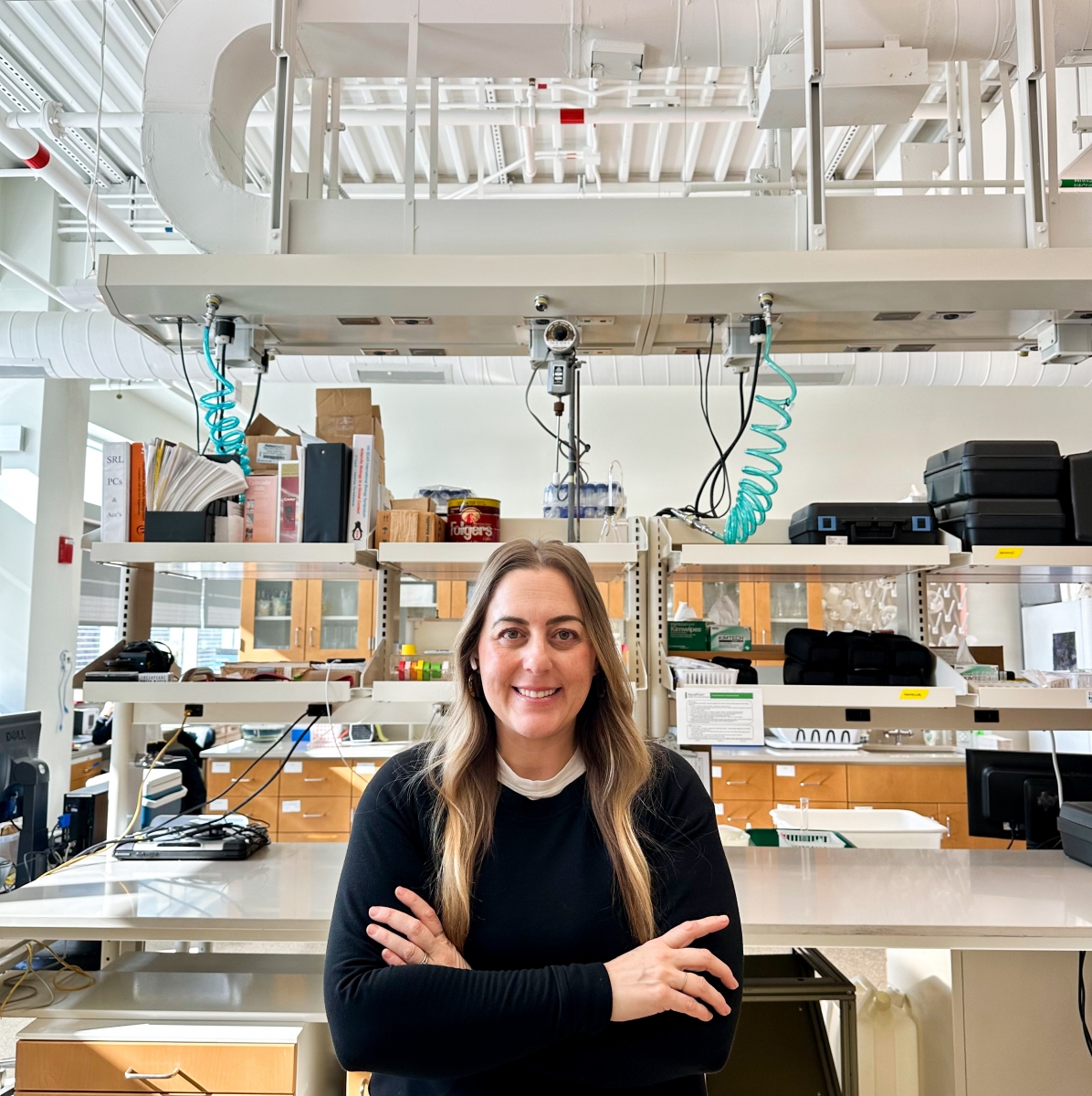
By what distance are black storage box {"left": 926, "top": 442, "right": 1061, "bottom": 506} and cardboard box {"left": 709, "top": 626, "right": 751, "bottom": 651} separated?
71 cm

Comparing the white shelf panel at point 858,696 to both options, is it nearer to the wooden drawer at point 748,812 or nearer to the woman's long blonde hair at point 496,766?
the woman's long blonde hair at point 496,766

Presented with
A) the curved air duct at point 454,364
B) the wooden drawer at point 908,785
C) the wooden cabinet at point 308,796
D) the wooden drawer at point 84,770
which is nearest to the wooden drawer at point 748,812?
the wooden drawer at point 908,785

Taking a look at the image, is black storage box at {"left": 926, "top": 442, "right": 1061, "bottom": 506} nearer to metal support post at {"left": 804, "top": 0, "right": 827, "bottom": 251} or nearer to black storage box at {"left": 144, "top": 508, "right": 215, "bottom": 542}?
metal support post at {"left": 804, "top": 0, "right": 827, "bottom": 251}

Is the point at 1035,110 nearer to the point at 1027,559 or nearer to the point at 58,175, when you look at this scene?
the point at 1027,559

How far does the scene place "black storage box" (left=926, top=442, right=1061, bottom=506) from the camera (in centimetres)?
216

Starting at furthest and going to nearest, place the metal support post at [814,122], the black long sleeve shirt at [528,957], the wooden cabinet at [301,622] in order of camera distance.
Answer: the wooden cabinet at [301,622] < the metal support post at [814,122] < the black long sleeve shirt at [528,957]

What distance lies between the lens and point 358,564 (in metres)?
2.20

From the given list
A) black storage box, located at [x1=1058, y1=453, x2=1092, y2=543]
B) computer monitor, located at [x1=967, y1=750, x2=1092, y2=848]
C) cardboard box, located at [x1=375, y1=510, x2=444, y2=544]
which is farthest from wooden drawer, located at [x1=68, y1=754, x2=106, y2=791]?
black storage box, located at [x1=1058, y1=453, x2=1092, y2=543]

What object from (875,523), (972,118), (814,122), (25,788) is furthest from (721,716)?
(25,788)

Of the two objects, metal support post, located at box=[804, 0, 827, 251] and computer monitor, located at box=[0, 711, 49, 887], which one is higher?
metal support post, located at box=[804, 0, 827, 251]

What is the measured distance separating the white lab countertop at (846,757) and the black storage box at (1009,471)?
2.93 m

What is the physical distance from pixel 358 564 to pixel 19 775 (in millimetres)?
1258

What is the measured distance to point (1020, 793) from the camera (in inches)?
96.0

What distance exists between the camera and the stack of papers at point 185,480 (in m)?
2.16
